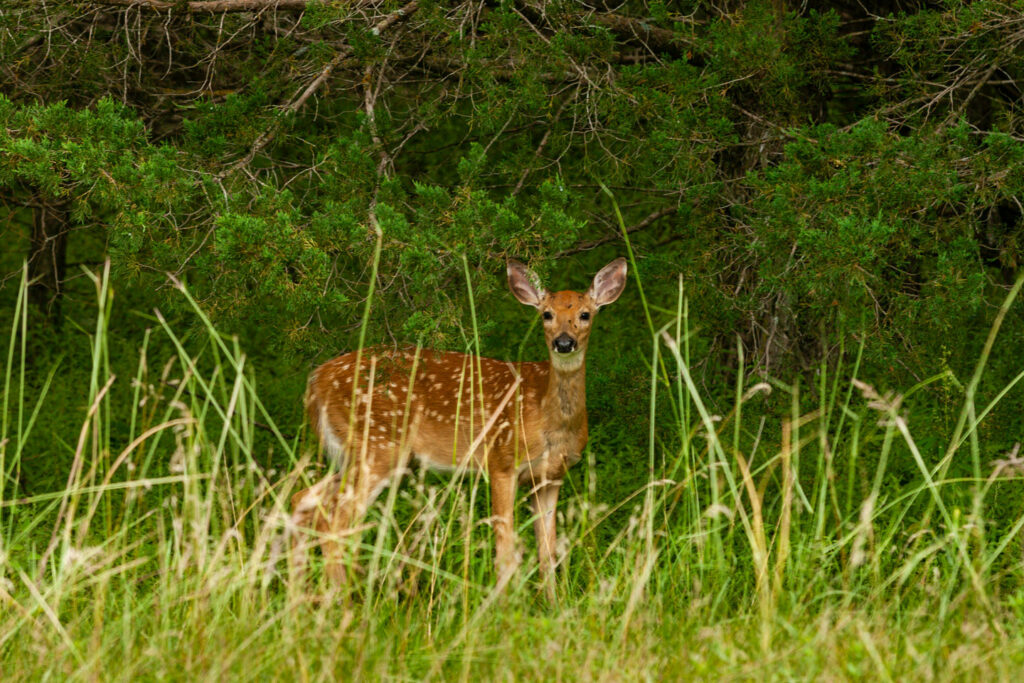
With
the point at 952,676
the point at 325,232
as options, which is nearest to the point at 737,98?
the point at 325,232

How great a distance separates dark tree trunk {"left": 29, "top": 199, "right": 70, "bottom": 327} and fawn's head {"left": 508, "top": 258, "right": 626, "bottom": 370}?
2344mm

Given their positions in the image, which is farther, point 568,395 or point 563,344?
point 568,395

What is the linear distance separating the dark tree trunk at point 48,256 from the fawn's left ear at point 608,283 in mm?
2601

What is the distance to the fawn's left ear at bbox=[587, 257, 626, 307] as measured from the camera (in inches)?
242

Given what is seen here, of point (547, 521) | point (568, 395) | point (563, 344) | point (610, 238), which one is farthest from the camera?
point (610, 238)

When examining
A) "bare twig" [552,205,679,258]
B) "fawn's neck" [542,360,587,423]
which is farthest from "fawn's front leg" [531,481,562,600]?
"bare twig" [552,205,679,258]

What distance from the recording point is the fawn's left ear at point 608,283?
242 inches

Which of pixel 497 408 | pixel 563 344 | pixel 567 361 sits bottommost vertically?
pixel 497 408

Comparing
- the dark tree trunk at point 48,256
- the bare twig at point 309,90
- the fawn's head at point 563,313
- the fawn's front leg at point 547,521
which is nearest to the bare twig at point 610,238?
the fawn's head at point 563,313

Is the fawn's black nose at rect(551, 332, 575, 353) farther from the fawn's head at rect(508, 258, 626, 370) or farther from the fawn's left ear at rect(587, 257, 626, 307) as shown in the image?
the fawn's left ear at rect(587, 257, 626, 307)

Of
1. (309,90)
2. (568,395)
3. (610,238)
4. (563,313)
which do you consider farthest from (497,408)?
(309,90)

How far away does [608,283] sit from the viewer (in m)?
6.23

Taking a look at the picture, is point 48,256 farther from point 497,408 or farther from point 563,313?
point 563,313

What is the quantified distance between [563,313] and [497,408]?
0.50 meters
